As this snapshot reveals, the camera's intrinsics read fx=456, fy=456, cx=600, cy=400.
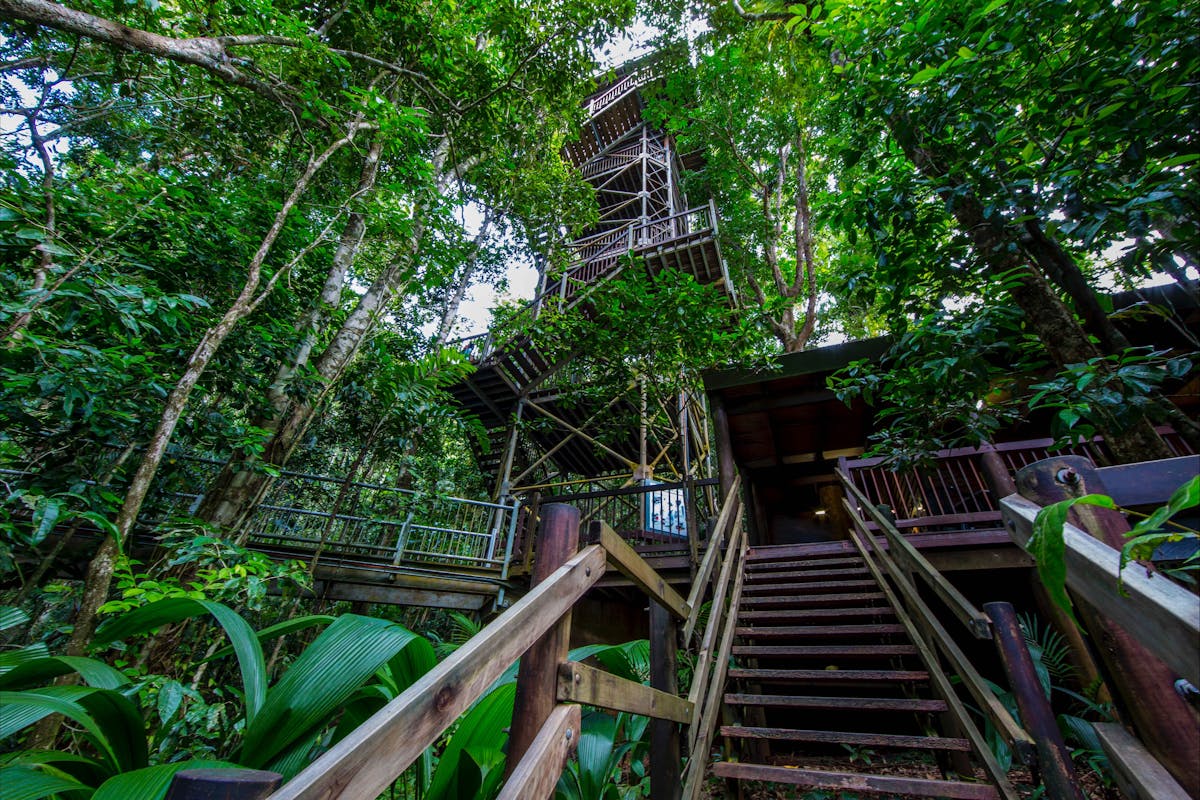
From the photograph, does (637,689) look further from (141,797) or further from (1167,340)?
(1167,340)

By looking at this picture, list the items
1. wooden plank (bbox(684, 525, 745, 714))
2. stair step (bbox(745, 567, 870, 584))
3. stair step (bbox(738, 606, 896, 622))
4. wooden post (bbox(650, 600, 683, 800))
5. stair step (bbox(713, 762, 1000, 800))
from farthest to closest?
stair step (bbox(745, 567, 870, 584)) → stair step (bbox(738, 606, 896, 622)) → wooden plank (bbox(684, 525, 745, 714)) → stair step (bbox(713, 762, 1000, 800)) → wooden post (bbox(650, 600, 683, 800))

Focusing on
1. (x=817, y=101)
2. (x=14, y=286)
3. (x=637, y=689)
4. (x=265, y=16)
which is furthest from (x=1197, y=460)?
(x=817, y=101)

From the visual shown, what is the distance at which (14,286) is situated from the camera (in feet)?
9.45

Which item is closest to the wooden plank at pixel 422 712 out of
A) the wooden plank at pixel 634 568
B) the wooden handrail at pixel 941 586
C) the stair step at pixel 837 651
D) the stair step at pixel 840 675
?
the wooden plank at pixel 634 568

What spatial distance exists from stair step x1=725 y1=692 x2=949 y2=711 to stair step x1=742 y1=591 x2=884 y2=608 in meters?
Answer: 1.22

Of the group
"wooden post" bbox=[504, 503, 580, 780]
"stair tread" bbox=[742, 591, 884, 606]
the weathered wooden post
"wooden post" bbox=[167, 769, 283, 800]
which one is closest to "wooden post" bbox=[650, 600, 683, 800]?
"wooden post" bbox=[504, 503, 580, 780]

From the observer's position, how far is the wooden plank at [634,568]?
1.46 m

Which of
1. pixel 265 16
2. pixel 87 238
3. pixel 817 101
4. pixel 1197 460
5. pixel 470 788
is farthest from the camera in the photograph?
pixel 817 101

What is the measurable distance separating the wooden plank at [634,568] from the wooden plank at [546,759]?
422mm

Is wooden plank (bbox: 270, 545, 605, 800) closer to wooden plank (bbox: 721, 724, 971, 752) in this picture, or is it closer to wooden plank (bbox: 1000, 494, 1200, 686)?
wooden plank (bbox: 1000, 494, 1200, 686)

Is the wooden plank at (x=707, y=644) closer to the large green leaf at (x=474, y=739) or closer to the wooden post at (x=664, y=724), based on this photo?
the wooden post at (x=664, y=724)

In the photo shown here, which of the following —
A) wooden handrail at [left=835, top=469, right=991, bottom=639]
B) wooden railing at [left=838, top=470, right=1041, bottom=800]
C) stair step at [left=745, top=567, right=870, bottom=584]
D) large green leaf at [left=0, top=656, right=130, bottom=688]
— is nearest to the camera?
large green leaf at [left=0, top=656, right=130, bottom=688]

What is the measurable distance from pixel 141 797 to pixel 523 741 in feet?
2.70

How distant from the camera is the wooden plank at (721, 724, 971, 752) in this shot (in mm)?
2540
